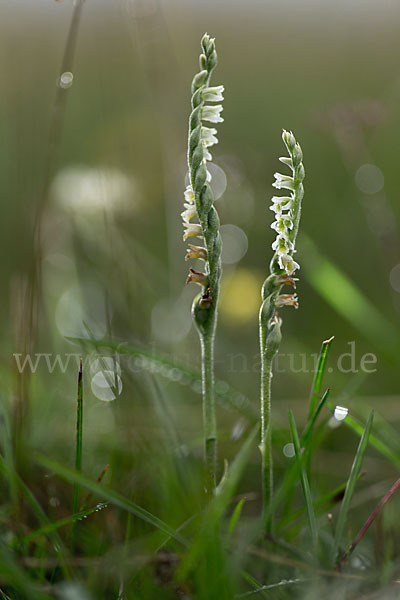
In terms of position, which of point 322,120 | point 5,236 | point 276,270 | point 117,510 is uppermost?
point 322,120

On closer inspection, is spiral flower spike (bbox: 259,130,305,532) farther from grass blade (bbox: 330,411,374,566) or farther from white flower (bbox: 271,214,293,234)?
grass blade (bbox: 330,411,374,566)

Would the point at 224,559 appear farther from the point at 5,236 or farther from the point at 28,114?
the point at 28,114

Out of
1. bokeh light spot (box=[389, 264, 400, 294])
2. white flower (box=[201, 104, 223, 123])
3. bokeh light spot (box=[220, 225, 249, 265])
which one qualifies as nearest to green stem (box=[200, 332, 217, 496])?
white flower (box=[201, 104, 223, 123])

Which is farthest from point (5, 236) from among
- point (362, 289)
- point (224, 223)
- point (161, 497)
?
point (161, 497)

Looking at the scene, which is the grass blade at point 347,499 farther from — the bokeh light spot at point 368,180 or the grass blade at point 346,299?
the bokeh light spot at point 368,180

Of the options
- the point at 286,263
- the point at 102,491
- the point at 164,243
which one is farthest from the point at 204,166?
the point at 164,243

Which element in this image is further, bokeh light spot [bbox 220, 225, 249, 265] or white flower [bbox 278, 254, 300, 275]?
bokeh light spot [bbox 220, 225, 249, 265]
